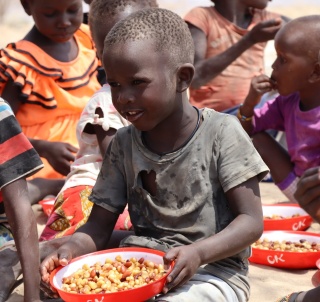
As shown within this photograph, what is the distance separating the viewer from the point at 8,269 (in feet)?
10.0

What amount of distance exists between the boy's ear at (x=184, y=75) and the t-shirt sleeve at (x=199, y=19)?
2743 mm

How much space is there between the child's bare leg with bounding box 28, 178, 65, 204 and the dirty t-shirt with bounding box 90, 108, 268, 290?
179 cm

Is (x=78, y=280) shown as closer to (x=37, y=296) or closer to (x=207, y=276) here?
(x=37, y=296)

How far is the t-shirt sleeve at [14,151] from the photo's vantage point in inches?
107

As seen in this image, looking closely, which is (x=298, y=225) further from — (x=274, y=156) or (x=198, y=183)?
(x=198, y=183)

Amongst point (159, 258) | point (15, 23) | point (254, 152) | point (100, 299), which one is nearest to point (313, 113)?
point (254, 152)

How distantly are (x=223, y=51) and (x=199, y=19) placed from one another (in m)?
0.30

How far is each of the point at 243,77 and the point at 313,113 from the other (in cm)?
162

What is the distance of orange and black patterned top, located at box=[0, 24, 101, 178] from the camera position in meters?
4.40

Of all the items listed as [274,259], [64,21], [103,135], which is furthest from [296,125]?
[64,21]

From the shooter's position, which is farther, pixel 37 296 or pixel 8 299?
pixel 8 299

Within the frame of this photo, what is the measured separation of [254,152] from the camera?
102 inches

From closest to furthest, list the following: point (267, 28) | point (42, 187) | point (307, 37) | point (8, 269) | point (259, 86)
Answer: point (8, 269), point (307, 37), point (259, 86), point (42, 187), point (267, 28)

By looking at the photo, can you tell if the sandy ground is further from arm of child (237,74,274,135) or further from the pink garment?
arm of child (237,74,274,135)
